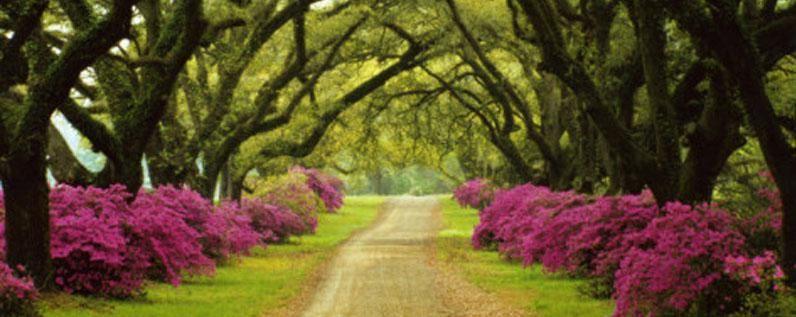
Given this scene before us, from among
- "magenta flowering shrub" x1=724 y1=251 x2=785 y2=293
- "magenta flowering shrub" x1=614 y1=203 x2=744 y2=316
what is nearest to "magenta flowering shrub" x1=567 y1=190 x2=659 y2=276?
"magenta flowering shrub" x1=614 y1=203 x2=744 y2=316

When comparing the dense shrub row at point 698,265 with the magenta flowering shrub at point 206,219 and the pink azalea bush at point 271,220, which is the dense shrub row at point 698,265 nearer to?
the magenta flowering shrub at point 206,219

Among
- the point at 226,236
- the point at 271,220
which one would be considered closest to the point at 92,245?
the point at 226,236

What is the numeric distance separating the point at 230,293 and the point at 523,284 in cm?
576

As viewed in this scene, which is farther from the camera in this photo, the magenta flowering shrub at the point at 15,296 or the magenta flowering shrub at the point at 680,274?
the magenta flowering shrub at the point at 15,296

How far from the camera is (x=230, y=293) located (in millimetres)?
19156

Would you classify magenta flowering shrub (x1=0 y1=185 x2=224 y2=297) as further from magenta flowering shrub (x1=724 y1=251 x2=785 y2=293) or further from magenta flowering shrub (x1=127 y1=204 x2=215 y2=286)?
magenta flowering shrub (x1=724 y1=251 x2=785 y2=293)

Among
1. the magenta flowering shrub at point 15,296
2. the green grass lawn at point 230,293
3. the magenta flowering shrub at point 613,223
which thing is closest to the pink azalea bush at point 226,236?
the green grass lawn at point 230,293

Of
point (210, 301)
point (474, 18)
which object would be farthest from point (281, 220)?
point (210, 301)

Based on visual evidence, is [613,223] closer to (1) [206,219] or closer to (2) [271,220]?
(1) [206,219]

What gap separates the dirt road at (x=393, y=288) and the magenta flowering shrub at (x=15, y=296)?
420cm

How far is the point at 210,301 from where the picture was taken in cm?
1769

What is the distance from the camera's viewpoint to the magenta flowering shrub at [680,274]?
12047 mm

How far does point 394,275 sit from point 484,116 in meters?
13.6

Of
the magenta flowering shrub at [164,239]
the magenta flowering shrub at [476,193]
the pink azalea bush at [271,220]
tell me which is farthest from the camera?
the magenta flowering shrub at [476,193]
